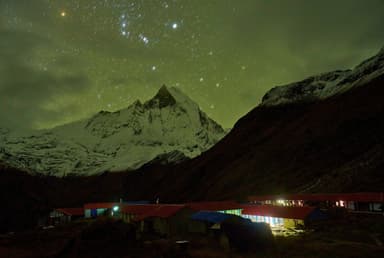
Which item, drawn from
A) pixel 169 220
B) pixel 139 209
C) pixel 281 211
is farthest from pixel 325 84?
pixel 169 220

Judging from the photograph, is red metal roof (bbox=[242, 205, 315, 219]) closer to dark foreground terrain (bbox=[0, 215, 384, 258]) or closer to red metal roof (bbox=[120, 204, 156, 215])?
dark foreground terrain (bbox=[0, 215, 384, 258])

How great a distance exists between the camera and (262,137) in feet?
380

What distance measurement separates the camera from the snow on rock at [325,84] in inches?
4485

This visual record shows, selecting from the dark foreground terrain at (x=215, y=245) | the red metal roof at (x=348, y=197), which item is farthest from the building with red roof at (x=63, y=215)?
the red metal roof at (x=348, y=197)

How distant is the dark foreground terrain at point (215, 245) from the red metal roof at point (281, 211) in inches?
88.4

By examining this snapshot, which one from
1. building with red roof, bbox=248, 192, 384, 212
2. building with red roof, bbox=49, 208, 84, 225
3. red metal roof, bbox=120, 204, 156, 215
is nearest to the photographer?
building with red roof, bbox=248, 192, 384, 212

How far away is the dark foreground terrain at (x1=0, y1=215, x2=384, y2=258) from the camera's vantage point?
2692cm

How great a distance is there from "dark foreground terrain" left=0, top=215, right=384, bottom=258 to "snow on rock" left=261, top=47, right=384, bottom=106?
275 ft

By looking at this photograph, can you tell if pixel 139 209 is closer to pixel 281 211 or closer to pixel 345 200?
pixel 281 211

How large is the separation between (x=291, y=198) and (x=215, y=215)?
88.8 feet

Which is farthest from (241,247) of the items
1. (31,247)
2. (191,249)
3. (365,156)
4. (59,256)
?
(365,156)

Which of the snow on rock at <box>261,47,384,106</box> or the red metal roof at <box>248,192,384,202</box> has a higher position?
the snow on rock at <box>261,47,384,106</box>

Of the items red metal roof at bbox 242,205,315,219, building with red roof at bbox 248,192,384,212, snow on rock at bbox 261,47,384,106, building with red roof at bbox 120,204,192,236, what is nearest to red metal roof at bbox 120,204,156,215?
building with red roof at bbox 120,204,192,236

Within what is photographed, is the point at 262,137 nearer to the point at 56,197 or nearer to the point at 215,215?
the point at 215,215
